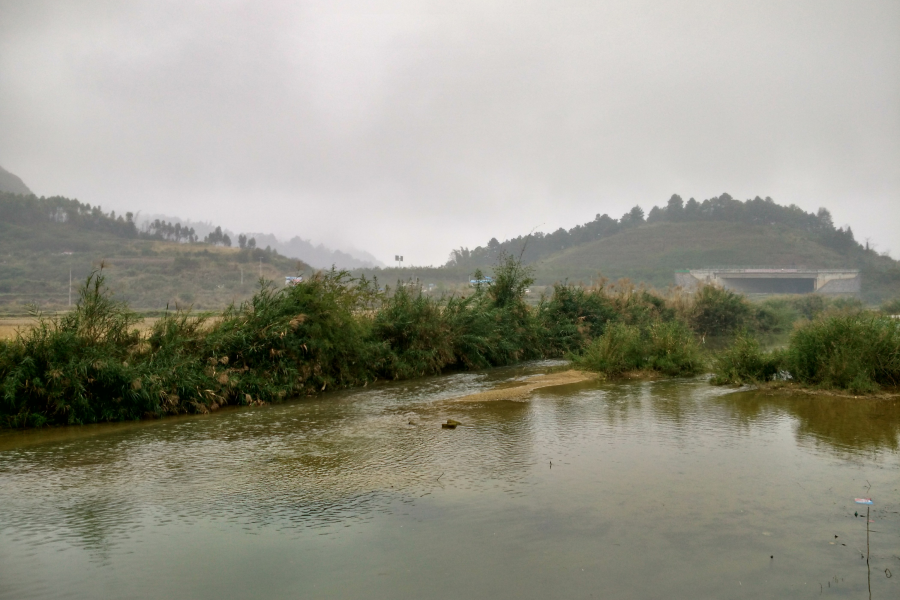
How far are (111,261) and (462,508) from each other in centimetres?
8090

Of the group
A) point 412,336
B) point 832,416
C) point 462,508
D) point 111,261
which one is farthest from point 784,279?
point 462,508

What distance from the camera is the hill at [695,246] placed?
89.1 metres

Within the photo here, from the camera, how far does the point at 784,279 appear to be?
80.1m

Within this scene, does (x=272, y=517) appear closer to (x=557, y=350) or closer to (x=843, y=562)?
(x=843, y=562)

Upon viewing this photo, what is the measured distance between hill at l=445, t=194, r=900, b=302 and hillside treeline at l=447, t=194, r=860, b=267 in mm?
185

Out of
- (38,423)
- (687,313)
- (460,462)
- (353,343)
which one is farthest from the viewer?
(687,313)

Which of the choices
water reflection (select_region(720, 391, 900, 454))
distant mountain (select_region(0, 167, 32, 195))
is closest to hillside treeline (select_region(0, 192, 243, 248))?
distant mountain (select_region(0, 167, 32, 195))

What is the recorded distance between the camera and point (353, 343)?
43.4 feet

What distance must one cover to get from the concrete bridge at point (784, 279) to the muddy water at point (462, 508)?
67.5 meters

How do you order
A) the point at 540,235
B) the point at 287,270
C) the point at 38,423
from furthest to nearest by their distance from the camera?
the point at 540,235 → the point at 287,270 → the point at 38,423

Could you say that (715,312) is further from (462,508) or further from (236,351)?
(462,508)

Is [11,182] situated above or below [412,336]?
above

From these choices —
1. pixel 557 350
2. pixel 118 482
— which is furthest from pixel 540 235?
pixel 118 482

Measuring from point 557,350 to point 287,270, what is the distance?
7314 centimetres
